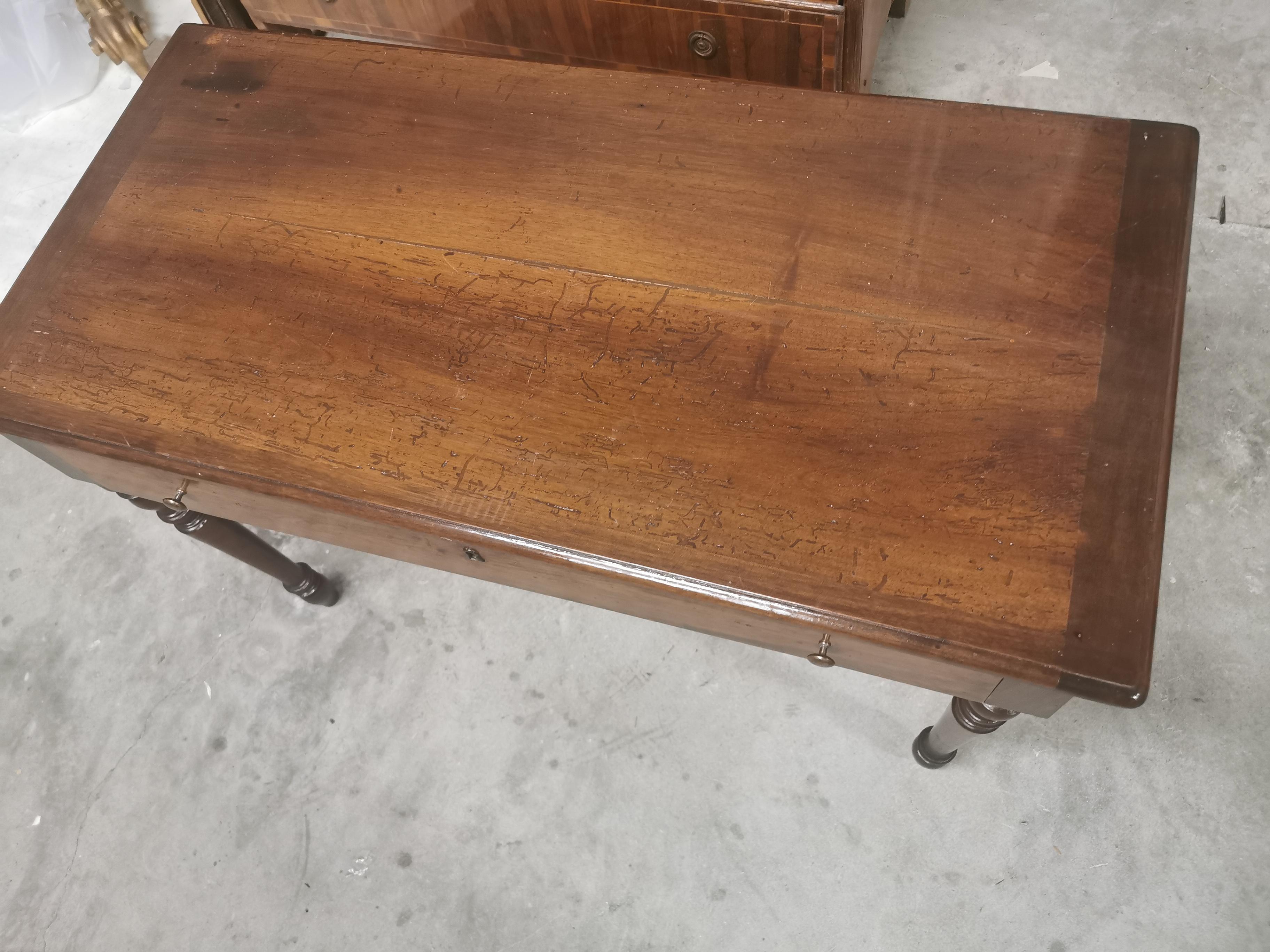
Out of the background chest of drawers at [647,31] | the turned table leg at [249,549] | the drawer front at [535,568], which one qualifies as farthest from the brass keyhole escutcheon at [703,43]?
the turned table leg at [249,549]

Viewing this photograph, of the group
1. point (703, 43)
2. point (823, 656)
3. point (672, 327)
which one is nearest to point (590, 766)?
point (823, 656)

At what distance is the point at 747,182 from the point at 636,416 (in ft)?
1.24

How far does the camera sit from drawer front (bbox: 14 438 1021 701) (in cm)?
102

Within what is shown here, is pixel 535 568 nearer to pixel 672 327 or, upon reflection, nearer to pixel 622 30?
pixel 672 327

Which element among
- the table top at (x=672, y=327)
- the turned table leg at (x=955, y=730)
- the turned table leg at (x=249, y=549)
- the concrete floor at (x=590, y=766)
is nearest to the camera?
the table top at (x=672, y=327)

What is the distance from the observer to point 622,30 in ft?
5.50

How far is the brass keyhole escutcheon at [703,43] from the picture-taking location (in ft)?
5.26

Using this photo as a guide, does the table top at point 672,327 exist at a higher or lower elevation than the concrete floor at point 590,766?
higher

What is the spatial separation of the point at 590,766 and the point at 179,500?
856mm

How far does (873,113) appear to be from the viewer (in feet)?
4.15

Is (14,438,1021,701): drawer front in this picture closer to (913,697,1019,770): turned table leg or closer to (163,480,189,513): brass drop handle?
(163,480,189,513): brass drop handle

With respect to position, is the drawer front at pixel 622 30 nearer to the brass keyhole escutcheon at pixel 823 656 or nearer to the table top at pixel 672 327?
the table top at pixel 672 327

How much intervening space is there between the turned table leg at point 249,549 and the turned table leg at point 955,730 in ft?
3.64

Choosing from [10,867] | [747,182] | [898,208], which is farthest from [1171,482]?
[10,867]
